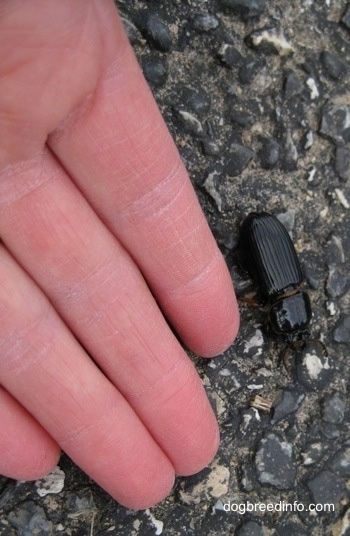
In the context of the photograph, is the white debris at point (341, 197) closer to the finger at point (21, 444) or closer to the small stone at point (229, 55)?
the small stone at point (229, 55)

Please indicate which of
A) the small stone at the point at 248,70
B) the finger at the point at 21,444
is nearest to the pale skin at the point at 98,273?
the finger at the point at 21,444

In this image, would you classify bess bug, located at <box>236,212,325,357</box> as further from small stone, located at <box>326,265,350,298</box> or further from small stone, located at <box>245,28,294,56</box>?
small stone, located at <box>245,28,294,56</box>

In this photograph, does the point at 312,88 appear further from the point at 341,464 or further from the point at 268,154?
the point at 341,464

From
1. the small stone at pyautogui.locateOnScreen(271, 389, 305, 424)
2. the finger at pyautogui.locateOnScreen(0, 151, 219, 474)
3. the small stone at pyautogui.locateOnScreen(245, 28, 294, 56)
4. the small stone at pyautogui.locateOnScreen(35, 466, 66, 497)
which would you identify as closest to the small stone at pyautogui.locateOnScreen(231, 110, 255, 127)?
the small stone at pyautogui.locateOnScreen(245, 28, 294, 56)

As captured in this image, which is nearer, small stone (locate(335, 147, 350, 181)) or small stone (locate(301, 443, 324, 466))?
small stone (locate(301, 443, 324, 466))

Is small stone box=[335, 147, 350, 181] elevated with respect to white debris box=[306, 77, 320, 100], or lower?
lower

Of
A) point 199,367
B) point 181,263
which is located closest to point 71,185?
point 181,263

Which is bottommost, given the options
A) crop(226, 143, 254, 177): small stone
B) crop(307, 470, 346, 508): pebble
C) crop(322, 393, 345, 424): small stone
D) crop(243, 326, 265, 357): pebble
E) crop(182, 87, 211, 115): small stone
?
crop(307, 470, 346, 508): pebble
